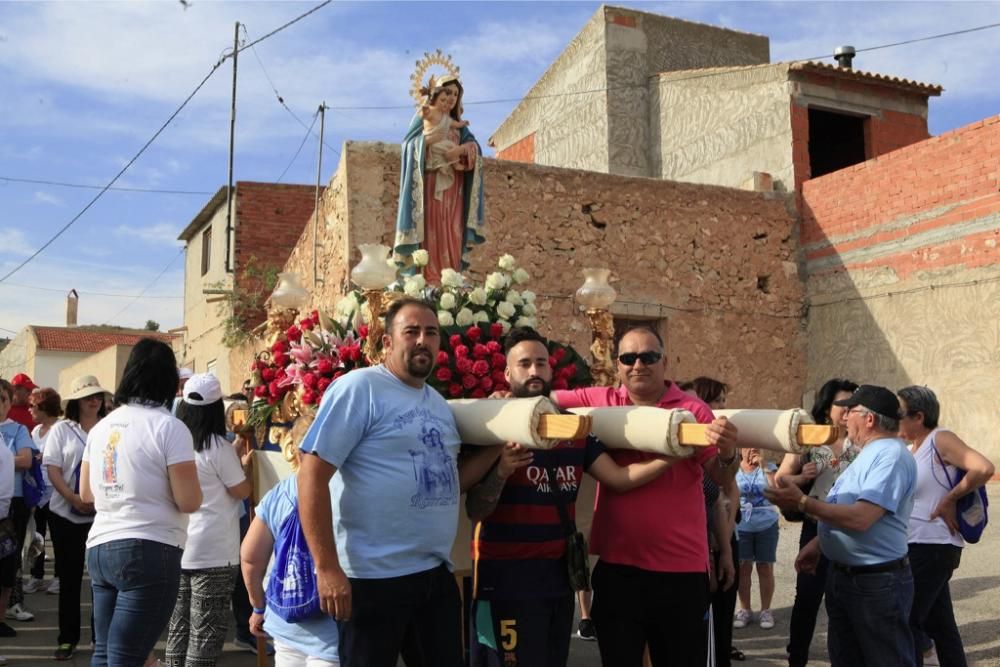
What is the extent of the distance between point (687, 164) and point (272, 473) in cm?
1434

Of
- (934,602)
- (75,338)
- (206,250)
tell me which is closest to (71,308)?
(75,338)

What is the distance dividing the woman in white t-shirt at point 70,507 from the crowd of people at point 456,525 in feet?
6.22

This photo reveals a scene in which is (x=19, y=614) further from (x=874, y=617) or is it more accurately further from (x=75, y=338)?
(x=75, y=338)

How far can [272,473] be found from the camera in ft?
16.8

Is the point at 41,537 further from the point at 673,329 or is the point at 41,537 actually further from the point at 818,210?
the point at 818,210

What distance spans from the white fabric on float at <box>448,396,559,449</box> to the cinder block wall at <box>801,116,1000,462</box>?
11239mm

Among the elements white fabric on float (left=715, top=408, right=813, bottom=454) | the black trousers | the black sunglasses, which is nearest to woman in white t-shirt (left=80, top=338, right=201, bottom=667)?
the black sunglasses

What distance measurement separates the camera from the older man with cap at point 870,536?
4039 mm

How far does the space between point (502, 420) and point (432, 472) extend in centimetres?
29

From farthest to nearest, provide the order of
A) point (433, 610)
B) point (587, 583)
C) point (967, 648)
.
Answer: point (967, 648) < point (587, 583) < point (433, 610)

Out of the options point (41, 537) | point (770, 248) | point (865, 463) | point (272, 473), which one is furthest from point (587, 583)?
point (770, 248)

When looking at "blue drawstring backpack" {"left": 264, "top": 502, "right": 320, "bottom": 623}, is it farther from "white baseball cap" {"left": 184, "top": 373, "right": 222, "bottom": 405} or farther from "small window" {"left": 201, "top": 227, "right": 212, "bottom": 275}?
"small window" {"left": 201, "top": 227, "right": 212, "bottom": 275}

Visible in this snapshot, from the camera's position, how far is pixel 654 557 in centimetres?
366

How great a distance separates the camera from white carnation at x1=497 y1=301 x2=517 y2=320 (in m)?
5.00
